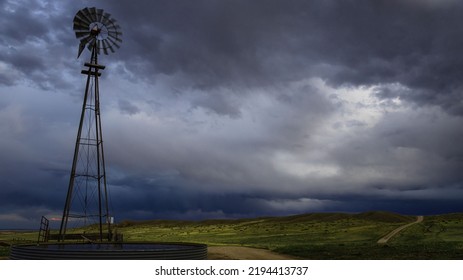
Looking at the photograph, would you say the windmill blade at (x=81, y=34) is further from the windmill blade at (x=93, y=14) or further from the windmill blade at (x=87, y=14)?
the windmill blade at (x=93, y=14)

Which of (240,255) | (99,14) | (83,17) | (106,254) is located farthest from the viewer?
(240,255)

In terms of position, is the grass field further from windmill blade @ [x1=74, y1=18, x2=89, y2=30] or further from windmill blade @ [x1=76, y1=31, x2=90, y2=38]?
windmill blade @ [x1=74, y1=18, x2=89, y2=30]

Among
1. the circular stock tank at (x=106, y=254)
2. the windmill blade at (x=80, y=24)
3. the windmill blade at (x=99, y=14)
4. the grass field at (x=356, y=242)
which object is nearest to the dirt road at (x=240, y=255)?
Answer: the grass field at (x=356, y=242)

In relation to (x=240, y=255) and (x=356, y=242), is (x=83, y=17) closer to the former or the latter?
(x=240, y=255)

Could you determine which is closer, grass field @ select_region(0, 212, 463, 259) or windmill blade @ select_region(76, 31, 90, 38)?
windmill blade @ select_region(76, 31, 90, 38)

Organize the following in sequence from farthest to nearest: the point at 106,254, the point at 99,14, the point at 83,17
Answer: the point at 99,14 < the point at 83,17 < the point at 106,254

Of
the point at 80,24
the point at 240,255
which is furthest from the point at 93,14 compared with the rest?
the point at 240,255

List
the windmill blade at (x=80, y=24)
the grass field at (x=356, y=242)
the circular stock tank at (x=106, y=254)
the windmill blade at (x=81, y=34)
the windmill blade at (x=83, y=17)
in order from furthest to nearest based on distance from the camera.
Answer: the grass field at (x=356, y=242), the windmill blade at (x=81, y=34), the windmill blade at (x=80, y=24), the windmill blade at (x=83, y=17), the circular stock tank at (x=106, y=254)

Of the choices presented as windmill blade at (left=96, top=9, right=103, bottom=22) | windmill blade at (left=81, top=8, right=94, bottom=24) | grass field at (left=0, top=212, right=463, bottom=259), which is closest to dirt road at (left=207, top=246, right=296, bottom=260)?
grass field at (left=0, top=212, right=463, bottom=259)

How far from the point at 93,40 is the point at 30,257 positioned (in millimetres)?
19069

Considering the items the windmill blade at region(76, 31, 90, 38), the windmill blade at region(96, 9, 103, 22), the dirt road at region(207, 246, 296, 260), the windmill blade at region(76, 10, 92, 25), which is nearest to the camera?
the windmill blade at region(76, 10, 92, 25)

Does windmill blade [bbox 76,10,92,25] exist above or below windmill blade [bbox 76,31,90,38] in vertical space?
above
